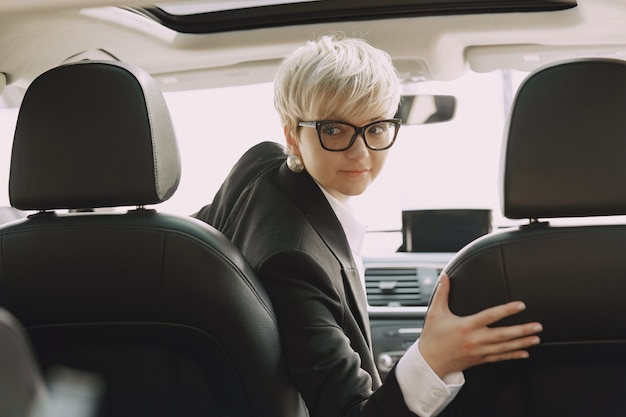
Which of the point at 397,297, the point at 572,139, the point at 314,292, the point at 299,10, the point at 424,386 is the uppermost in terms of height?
the point at 299,10

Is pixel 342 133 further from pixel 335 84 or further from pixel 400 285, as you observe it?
pixel 400 285

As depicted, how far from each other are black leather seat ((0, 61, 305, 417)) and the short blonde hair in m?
0.34

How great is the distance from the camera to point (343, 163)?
7.07 ft

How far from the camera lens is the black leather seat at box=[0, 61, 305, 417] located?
2.00 meters

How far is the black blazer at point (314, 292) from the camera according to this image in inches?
77.0

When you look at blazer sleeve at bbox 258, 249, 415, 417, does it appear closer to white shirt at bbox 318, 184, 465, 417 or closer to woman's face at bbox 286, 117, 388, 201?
white shirt at bbox 318, 184, 465, 417

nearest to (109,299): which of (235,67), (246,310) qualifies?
(246,310)

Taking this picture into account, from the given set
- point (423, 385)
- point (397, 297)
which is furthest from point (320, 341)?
point (397, 297)

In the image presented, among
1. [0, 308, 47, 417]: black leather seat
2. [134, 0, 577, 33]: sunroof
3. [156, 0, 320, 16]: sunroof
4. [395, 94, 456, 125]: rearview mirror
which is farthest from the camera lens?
[395, 94, 456, 125]: rearview mirror

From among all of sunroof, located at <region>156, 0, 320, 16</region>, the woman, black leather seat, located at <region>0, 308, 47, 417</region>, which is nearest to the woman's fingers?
the woman

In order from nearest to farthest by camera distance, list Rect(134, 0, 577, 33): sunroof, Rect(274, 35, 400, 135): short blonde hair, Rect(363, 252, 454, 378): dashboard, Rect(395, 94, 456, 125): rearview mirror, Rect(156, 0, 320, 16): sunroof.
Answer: Rect(274, 35, 400, 135): short blonde hair → Rect(134, 0, 577, 33): sunroof → Rect(156, 0, 320, 16): sunroof → Rect(395, 94, 456, 125): rearview mirror → Rect(363, 252, 454, 378): dashboard

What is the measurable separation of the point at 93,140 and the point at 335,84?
585 millimetres

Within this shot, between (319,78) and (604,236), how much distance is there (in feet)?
2.48

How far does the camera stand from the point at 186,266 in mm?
2012
